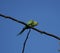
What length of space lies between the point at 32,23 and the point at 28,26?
0.06m

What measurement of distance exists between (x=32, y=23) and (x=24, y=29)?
0.07m

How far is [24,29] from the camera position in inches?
22.3

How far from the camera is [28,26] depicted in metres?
0.57

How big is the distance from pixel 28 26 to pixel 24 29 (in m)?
0.02
